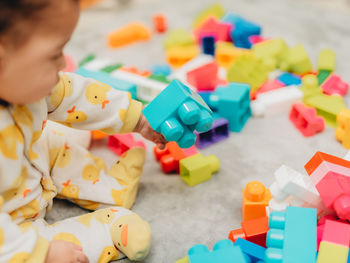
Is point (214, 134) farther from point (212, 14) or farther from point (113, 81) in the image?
point (212, 14)

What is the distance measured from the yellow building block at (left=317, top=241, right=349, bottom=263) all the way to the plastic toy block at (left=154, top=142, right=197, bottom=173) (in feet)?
1.24

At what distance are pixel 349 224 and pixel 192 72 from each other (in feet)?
1.95

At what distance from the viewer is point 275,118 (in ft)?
3.43

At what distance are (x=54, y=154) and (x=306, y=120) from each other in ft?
1.93

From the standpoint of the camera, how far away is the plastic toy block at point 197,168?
2.79 feet

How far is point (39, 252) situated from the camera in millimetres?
591

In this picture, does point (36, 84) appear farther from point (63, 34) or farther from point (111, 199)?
point (111, 199)

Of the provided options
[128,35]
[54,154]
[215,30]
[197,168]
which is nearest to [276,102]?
[197,168]

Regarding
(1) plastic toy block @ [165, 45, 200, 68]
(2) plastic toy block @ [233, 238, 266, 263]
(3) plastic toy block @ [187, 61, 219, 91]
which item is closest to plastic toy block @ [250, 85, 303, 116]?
(3) plastic toy block @ [187, 61, 219, 91]

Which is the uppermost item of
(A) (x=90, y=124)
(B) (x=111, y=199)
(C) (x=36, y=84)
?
(C) (x=36, y=84)

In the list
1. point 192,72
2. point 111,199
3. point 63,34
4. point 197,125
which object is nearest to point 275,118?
point 192,72

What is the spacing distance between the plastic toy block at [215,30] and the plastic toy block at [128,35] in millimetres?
214

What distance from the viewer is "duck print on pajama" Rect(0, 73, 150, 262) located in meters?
0.61

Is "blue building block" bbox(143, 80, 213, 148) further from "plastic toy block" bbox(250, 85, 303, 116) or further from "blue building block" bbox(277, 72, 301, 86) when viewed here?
"blue building block" bbox(277, 72, 301, 86)
